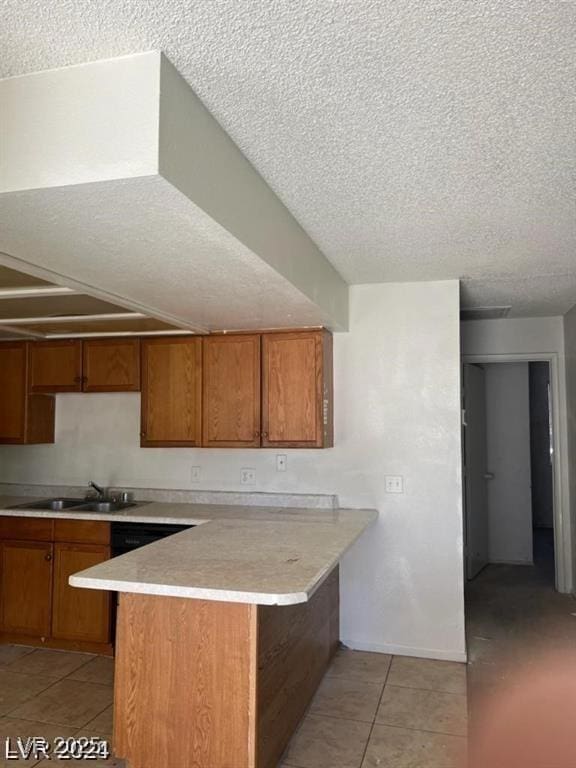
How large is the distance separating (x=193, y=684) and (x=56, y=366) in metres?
2.77

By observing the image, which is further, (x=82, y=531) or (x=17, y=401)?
(x=17, y=401)

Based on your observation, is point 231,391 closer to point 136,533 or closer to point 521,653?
point 136,533

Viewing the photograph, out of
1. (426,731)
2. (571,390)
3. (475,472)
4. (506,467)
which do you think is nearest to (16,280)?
(426,731)

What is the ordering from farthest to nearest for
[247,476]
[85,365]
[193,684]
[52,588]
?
[85,365], [247,476], [52,588], [193,684]

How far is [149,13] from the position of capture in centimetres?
131

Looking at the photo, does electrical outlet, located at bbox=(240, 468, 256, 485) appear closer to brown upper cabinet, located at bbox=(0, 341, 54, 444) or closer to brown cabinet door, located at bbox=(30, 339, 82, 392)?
brown cabinet door, located at bbox=(30, 339, 82, 392)

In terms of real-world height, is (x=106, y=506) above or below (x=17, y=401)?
below

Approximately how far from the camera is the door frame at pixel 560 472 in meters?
4.85

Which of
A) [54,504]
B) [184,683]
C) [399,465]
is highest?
[399,465]

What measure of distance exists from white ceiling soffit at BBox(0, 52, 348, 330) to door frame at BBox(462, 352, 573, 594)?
327 centimetres

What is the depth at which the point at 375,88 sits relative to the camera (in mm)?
1611

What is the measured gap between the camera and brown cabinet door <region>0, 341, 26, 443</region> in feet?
13.8

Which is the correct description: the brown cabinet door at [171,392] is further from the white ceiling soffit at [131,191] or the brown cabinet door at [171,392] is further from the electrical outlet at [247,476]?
the white ceiling soffit at [131,191]

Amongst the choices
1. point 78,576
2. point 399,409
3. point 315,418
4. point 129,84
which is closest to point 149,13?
point 129,84
